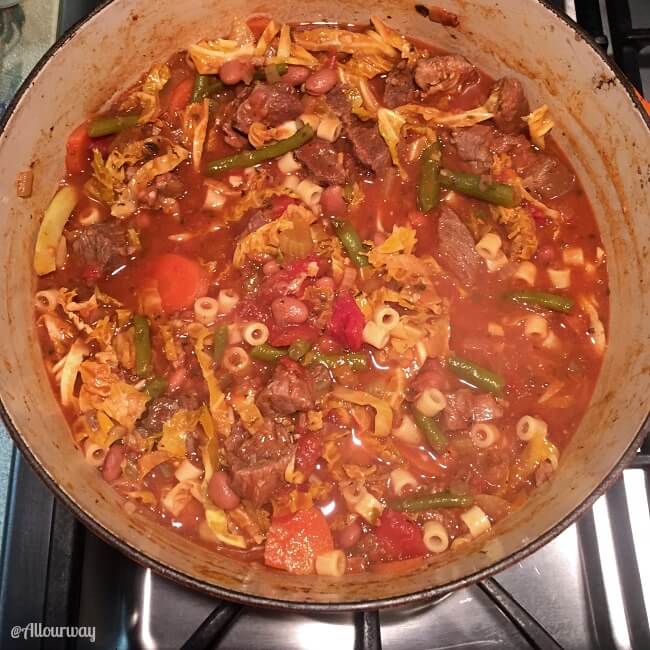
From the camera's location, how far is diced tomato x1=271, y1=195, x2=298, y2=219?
3.42 meters

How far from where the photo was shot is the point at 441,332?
129 inches

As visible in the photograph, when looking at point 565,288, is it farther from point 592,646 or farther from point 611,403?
point 592,646

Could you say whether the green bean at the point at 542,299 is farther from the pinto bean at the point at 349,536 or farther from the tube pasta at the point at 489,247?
the pinto bean at the point at 349,536

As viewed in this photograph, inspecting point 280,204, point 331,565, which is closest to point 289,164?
point 280,204

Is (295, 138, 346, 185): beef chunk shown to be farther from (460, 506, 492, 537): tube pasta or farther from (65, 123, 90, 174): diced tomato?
(460, 506, 492, 537): tube pasta

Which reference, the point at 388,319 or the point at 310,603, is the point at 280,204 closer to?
the point at 388,319

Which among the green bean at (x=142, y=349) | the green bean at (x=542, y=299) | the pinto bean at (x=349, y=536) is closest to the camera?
the pinto bean at (x=349, y=536)

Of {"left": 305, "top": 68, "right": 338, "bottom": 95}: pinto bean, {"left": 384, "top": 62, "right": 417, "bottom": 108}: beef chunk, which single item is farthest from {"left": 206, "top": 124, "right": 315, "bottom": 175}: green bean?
{"left": 384, "top": 62, "right": 417, "bottom": 108}: beef chunk

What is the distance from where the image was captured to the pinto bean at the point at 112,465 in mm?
3078

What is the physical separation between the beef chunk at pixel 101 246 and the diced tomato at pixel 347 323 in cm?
112

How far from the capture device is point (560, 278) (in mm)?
3400

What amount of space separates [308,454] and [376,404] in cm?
39

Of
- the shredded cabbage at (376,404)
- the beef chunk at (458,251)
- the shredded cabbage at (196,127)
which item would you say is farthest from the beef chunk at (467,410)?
the shredded cabbage at (196,127)

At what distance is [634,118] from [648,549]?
2.04 meters
